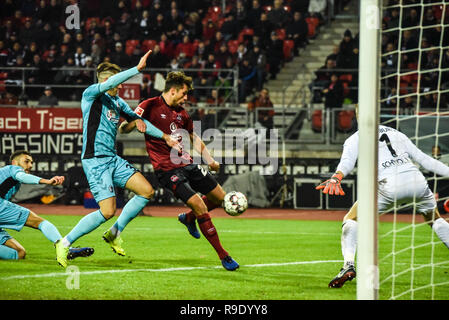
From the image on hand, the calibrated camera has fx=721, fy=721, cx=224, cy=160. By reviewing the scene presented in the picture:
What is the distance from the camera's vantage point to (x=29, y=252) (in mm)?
9109

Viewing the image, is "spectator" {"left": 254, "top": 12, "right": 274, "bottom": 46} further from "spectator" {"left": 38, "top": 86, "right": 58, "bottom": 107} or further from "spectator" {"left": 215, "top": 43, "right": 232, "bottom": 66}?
"spectator" {"left": 38, "top": 86, "right": 58, "bottom": 107}

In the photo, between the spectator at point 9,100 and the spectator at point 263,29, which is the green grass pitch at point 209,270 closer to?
the spectator at point 9,100

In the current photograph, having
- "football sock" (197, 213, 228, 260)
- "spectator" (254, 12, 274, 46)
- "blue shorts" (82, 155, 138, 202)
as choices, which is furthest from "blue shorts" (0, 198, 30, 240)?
"spectator" (254, 12, 274, 46)

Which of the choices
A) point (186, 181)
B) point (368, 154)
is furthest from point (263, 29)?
point (368, 154)

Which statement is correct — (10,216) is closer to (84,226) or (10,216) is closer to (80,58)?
(84,226)

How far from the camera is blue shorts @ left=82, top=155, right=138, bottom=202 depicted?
7797 mm

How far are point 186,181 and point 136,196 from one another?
615 mm

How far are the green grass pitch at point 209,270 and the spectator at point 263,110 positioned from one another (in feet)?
22.5

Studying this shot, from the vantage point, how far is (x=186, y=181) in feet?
26.7

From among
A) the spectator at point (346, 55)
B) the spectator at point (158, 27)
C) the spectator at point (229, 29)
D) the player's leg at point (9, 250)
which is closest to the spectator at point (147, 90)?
the spectator at point (158, 27)

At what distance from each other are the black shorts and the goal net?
2.19m
